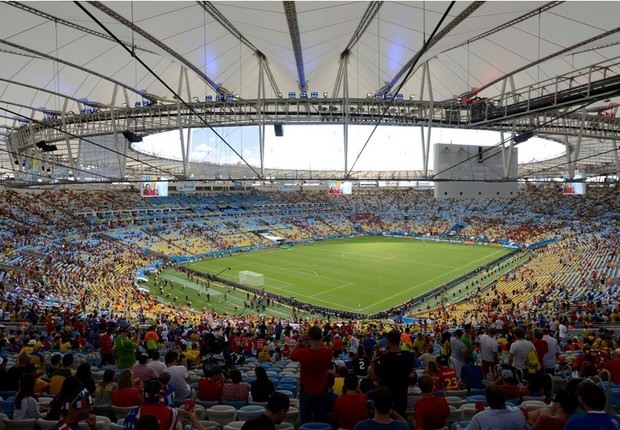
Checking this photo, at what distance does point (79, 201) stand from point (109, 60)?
39.5 metres

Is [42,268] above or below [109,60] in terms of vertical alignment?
below

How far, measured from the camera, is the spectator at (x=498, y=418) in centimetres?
338

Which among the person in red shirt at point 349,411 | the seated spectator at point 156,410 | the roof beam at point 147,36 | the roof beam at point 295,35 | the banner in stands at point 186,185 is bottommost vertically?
the person in red shirt at point 349,411

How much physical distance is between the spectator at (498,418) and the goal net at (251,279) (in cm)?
3296

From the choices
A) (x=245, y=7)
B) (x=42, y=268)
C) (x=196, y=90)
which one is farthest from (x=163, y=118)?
(x=42, y=268)

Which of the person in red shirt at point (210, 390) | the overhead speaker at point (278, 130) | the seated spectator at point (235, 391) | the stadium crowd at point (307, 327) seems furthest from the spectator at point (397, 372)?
the overhead speaker at point (278, 130)

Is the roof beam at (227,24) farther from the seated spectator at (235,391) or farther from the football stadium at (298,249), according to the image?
the seated spectator at (235,391)

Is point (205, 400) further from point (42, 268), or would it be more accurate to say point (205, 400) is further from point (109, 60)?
point (42, 268)

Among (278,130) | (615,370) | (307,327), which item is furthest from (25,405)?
(278,130)

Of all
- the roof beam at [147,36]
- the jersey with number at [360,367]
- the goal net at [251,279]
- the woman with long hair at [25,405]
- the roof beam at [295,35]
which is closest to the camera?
the woman with long hair at [25,405]

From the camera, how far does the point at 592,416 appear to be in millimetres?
2973

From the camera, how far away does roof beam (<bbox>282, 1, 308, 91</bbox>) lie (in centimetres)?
1262

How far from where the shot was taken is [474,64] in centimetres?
1816

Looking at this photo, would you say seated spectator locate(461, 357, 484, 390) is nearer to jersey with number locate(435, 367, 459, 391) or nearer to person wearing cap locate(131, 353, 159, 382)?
jersey with number locate(435, 367, 459, 391)
